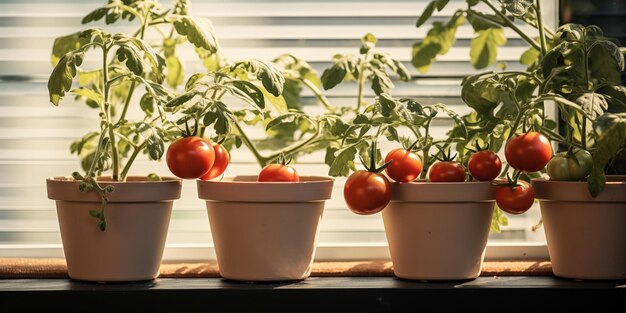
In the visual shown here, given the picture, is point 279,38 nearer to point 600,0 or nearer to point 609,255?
point 600,0

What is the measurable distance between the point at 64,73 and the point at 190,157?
242 mm

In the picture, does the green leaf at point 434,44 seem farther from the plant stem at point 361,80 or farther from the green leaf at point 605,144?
the green leaf at point 605,144

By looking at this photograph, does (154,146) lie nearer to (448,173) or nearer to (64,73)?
(64,73)

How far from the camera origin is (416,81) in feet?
6.95

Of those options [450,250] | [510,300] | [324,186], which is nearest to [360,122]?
[324,186]

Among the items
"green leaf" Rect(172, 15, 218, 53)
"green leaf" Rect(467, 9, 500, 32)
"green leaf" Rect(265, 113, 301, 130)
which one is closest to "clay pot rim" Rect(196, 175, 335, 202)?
"green leaf" Rect(265, 113, 301, 130)

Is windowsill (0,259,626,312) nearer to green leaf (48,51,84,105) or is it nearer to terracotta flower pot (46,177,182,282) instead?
terracotta flower pot (46,177,182,282)

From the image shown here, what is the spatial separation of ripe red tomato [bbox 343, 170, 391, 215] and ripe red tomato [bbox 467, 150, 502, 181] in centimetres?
16

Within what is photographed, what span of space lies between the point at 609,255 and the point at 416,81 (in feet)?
2.09

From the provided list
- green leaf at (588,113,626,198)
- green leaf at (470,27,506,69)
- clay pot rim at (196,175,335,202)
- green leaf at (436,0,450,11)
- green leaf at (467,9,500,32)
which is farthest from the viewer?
green leaf at (470,27,506,69)

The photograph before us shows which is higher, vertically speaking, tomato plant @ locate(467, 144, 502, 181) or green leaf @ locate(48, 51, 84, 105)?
green leaf @ locate(48, 51, 84, 105)

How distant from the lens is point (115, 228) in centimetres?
164

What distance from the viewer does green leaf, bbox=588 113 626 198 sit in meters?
1.52

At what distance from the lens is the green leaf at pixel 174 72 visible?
198 centimetres
